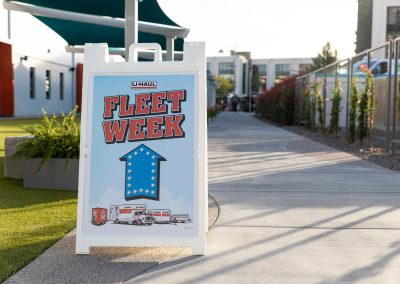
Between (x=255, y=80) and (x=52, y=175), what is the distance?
10283 centimetres

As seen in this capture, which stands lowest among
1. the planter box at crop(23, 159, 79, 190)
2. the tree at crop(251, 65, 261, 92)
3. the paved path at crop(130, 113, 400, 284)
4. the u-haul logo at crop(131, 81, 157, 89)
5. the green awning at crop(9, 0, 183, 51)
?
the paved path at crop(130, 113, 400, 284)

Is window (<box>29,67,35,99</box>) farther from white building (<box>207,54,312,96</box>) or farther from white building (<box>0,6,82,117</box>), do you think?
white building (<box>207,54,312,96</box>)

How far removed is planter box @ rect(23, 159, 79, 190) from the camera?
7098 millimetres

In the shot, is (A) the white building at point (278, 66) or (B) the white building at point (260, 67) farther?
(A) the white building at point (278, 66)

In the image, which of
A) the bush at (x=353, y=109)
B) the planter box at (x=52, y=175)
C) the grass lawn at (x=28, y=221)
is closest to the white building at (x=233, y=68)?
the bush at (x=353, y=109)

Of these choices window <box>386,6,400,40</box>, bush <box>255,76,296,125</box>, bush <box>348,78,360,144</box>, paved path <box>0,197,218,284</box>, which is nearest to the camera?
paved path <box>0,197,218,284</box>

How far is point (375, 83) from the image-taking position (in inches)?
669

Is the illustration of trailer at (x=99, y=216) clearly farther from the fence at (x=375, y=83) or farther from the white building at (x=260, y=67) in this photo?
the white building at (x=260, y=67)

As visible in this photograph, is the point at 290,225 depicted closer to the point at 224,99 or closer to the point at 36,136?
the point at 36,136

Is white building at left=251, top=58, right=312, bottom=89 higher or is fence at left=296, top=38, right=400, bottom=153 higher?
white building at left=251, top=58, right=312, bottom=89

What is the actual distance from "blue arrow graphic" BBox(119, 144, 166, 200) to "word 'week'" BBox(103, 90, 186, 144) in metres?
0.13

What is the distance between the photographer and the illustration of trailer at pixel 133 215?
434cm

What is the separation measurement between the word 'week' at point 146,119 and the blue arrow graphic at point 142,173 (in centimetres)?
13

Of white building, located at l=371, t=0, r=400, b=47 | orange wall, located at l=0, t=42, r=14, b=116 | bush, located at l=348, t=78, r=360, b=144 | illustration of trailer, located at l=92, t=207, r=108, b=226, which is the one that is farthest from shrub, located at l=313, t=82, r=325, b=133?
white building, located at l=371, t=0, r=400, b=47
